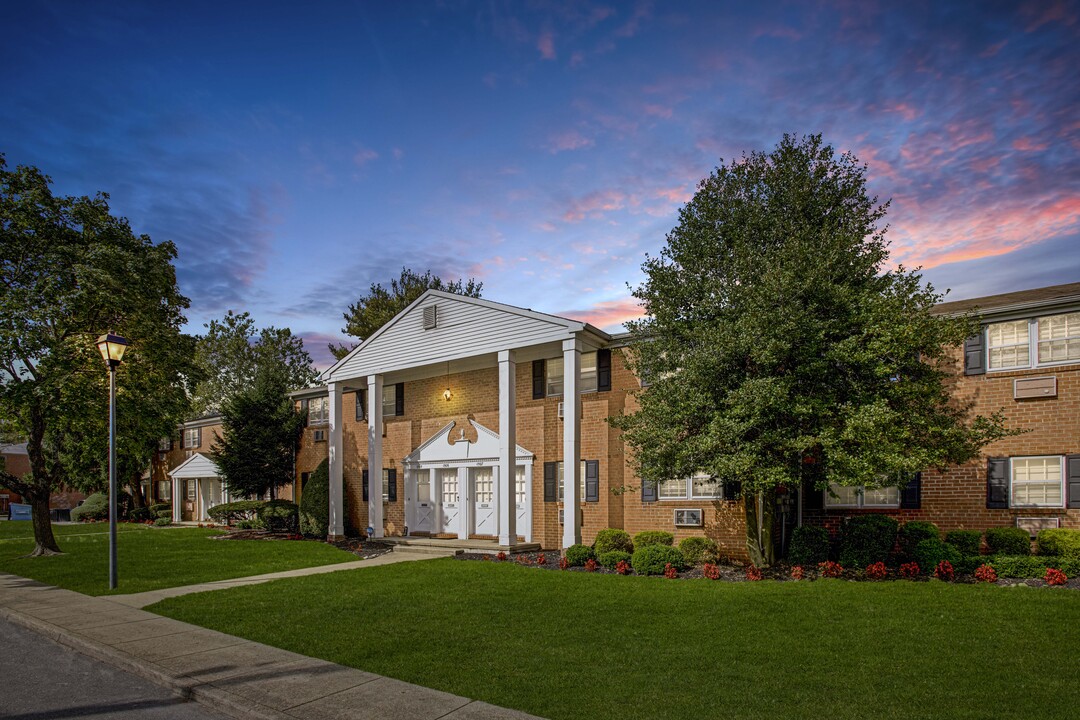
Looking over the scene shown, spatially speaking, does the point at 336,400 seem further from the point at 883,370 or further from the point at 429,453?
the point at 883,370

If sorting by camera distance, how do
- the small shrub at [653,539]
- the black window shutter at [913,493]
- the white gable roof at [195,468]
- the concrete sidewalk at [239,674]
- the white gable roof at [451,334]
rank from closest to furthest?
the concrete sidewalk at [239,674], the black window shutter at [913,493], the small shrub at [653,539], the white gable roof at [451,334], the white gable roof at [195,468]

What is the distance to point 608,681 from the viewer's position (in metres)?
6.93

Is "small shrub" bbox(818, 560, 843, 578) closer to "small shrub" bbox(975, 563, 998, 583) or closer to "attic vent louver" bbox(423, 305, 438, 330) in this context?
"small shrub" bbox(975, 563, 998, 583)

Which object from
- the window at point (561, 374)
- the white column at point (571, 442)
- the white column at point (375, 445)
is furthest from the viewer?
the white column at point (375, 445)

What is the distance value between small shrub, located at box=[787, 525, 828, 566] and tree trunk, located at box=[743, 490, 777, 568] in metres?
0.47

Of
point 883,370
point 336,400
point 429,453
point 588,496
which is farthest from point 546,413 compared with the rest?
point 883,370

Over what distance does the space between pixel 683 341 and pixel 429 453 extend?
10.6 metres

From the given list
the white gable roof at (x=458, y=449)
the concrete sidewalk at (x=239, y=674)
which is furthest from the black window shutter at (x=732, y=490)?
the concrete sidewalk at (x=239, y=674)

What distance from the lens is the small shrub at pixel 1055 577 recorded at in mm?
11055

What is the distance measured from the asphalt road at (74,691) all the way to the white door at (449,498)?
12.7 m

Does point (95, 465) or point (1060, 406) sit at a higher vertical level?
point (1060, 406)

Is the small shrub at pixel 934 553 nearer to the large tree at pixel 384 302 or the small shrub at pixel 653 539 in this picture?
the small shrub at pixel 653 539

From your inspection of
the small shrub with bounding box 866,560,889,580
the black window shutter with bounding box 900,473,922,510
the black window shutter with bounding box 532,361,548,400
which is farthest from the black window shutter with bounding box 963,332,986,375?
the black window shutter with bounding box 532,361,548,400

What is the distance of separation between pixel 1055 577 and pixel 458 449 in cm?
1464
